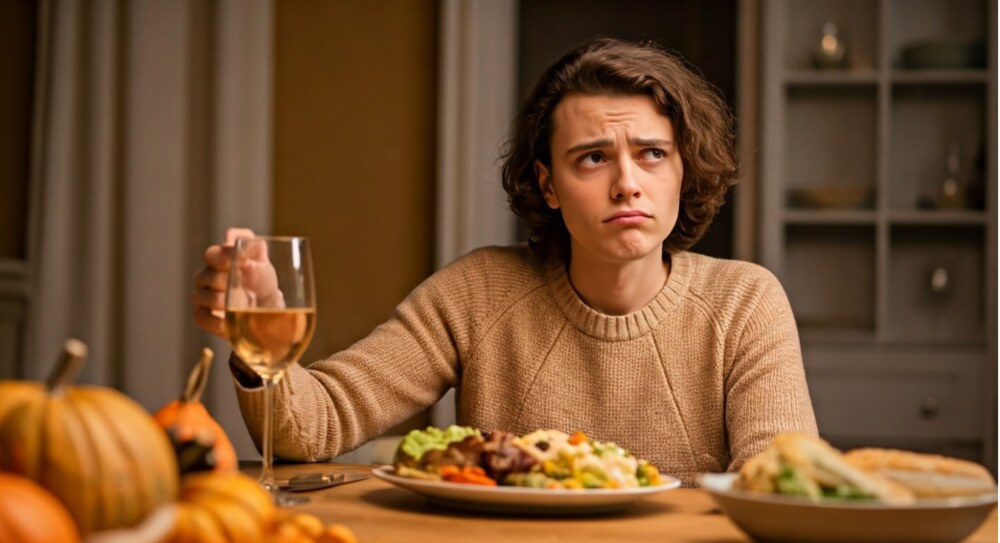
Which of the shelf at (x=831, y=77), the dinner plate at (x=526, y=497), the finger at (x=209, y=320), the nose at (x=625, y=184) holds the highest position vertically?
the shelf at (x=831, y=77)

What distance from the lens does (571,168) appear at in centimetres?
186

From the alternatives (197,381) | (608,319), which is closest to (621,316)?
(608,319)

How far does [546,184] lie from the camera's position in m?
2.09

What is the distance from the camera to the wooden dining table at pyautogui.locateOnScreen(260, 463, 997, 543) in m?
0.97

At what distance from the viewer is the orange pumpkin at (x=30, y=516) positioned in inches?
22.8

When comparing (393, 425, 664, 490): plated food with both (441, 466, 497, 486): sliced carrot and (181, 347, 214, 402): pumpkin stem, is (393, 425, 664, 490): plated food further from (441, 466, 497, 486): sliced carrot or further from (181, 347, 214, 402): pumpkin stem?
(181, 347, 214, 402): pumpkin stem

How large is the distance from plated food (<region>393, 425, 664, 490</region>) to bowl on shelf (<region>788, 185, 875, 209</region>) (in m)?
2.81

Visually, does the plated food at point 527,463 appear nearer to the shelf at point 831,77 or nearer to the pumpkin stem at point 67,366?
the pumpkin stem at point 67,366

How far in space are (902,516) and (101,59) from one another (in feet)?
10.5

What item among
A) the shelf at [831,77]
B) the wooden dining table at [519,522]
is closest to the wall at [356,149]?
the shelf at [831,77]

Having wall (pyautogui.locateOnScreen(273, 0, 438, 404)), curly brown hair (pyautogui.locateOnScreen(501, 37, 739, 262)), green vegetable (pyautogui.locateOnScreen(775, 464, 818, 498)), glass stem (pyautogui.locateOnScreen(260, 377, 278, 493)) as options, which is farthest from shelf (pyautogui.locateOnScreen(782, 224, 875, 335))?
green vegetable (pyautogui.locateOnScreen(775, 464, 818, 498))

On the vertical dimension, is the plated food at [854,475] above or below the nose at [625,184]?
below

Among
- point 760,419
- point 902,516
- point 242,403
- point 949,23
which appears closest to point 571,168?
point 760,419

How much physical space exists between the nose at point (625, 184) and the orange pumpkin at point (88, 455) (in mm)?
1165
